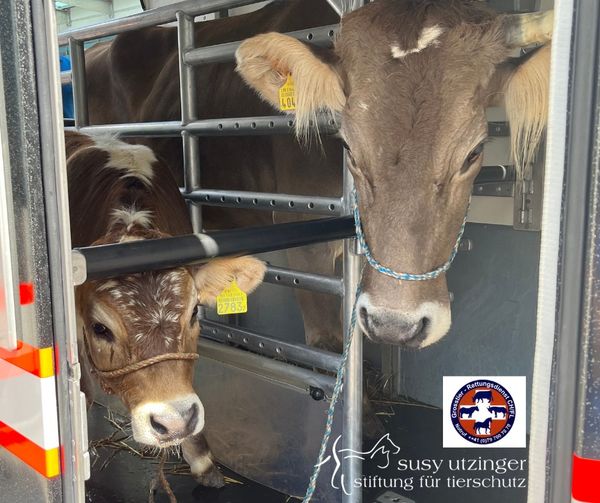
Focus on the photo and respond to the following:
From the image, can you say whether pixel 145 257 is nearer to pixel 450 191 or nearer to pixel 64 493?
pixel 64 493

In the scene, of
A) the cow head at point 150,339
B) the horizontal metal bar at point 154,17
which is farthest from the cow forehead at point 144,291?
the horizontal metal bar at point 154,17

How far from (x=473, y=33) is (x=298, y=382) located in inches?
52.2

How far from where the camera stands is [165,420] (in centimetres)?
184

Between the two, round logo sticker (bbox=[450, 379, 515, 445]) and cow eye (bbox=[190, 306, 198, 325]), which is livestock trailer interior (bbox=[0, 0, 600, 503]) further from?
cow eye (bbox=[190, 306, 198, 325])

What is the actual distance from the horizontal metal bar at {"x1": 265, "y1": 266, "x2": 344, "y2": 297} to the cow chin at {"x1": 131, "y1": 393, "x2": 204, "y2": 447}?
1.91 feet

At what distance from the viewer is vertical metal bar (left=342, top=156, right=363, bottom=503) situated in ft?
6.67

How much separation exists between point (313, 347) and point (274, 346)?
197 mm

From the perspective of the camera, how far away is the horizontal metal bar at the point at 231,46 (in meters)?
2.15

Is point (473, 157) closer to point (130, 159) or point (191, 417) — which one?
point (191, 417)

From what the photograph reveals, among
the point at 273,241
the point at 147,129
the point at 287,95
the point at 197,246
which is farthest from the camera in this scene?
the point at 147,129

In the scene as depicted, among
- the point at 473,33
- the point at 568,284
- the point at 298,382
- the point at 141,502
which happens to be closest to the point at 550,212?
the point at 568,284

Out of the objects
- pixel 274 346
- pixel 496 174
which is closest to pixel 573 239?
pixel 274 346

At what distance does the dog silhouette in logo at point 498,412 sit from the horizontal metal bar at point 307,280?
24.5 inches

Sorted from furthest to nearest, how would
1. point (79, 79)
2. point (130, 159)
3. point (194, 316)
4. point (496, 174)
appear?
1. point (79, 79)
2. point (496, 174)
3. point (130, 159)
4. point (194, 316)
